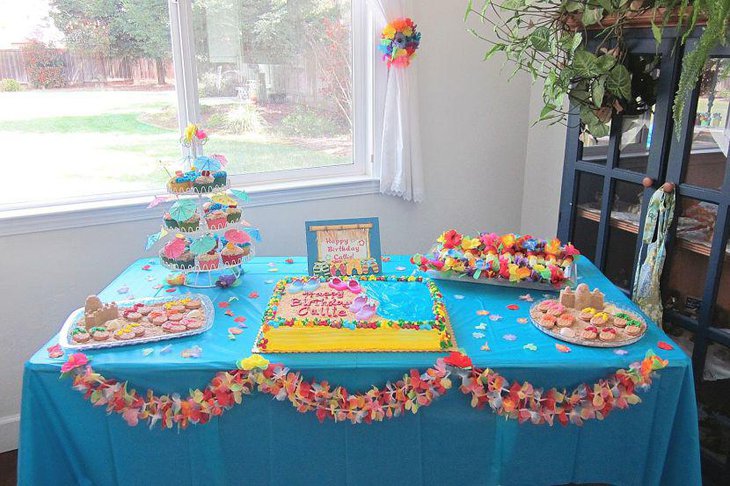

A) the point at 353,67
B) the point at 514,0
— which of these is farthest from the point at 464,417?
the point at 353,67

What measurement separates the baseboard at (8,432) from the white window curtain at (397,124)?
1785mm

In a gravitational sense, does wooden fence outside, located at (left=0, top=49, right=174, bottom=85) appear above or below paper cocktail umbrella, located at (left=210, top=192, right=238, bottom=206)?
above

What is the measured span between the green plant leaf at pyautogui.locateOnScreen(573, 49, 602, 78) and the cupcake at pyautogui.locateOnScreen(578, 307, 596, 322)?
732 millimetres

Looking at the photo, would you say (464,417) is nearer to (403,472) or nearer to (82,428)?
(403,472)

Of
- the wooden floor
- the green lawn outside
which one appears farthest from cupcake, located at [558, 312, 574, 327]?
the wooden floor

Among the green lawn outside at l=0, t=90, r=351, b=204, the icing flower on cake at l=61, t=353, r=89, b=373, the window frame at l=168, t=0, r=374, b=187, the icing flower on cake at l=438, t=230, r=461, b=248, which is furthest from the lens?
the window frame at l=168, t=0, r=374, b=187

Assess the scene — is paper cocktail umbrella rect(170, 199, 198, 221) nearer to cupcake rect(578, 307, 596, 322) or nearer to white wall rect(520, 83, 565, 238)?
cupcake rect(578, 307, 596, 322)

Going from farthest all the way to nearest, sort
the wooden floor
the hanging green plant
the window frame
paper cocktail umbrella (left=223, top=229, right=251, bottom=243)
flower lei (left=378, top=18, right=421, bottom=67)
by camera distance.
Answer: flower lei (left=378, top=18, right=421, bottom=67), the window frame, the wooden floor, paper cocktail umbrella (left=223, top=229, right=251, bottom=243), the hanging green plant

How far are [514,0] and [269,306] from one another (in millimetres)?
1241

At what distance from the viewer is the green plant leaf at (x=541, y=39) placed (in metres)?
1.93

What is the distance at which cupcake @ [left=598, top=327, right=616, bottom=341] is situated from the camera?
1535mm

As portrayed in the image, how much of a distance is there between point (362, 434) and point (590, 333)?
66 centimetres

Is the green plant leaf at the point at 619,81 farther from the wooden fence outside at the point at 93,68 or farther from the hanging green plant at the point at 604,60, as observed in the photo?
the wooden fence outside at the point at 93,68

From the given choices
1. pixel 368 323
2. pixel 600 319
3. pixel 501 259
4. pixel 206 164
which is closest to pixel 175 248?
pixel 206 164
